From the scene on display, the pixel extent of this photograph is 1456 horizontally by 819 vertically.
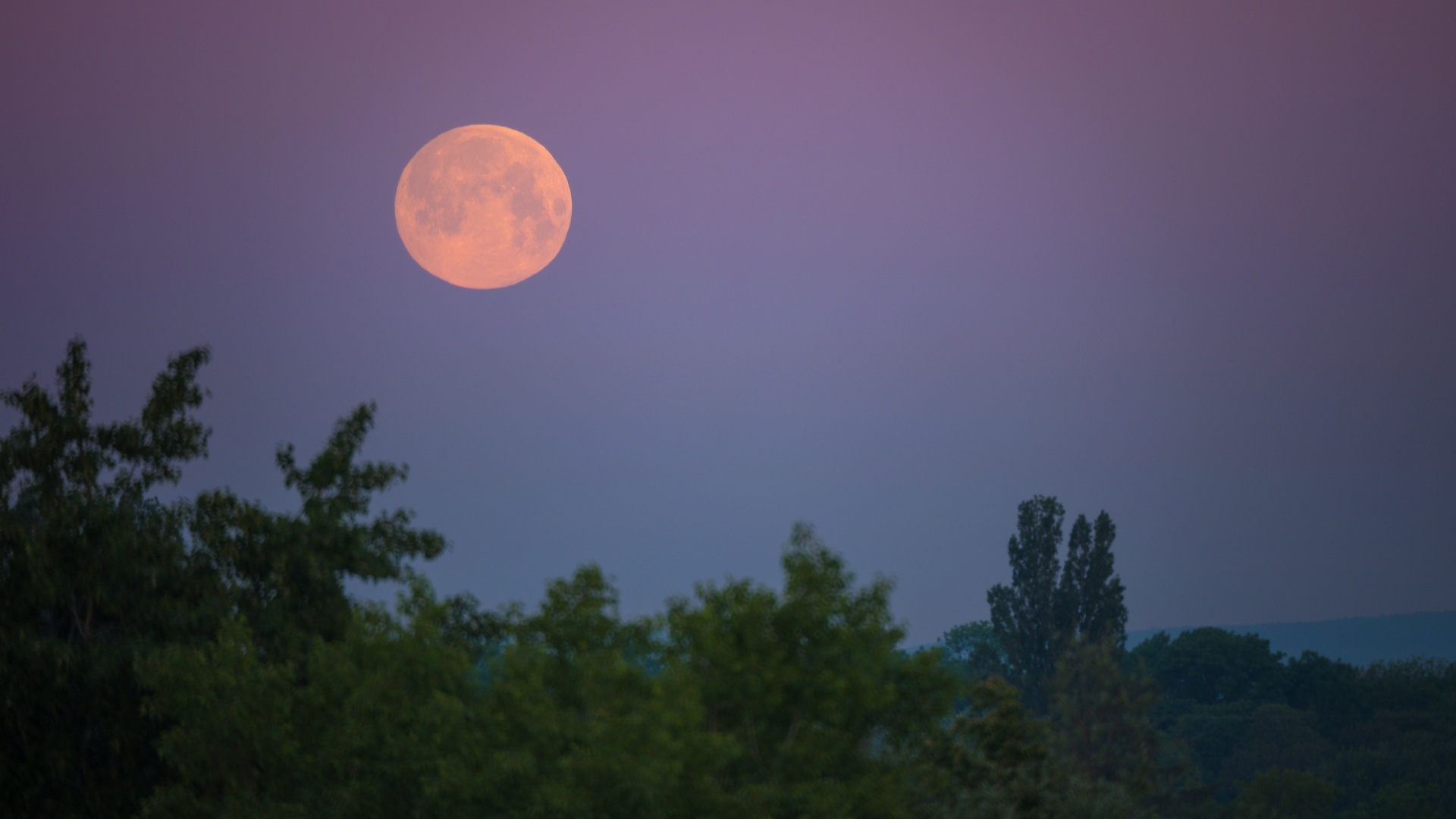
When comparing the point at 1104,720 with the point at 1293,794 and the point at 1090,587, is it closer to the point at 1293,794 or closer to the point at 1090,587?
the point at 1090,587

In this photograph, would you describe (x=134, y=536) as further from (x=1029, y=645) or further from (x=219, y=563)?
(x=1029, y=645)

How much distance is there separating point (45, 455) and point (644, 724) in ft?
60.0

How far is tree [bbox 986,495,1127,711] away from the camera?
213ft

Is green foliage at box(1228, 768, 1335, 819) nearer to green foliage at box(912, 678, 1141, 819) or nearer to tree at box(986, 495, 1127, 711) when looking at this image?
tree at box(986, 495, 1127, 711)

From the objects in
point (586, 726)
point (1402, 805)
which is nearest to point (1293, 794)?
point (1402, 805)

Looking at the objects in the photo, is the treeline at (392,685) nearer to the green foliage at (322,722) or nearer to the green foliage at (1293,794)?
the green foliage at (322,722)

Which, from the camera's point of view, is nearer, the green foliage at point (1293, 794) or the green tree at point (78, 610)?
the green tree at point (78, 610)

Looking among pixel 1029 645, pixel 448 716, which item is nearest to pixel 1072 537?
pixel 1029 645

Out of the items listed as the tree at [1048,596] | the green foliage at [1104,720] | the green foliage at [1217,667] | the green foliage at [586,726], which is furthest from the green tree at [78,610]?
the green foliage at [1217,667]

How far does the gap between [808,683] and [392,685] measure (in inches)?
314

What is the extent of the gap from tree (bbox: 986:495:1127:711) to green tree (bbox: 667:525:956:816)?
4544cm

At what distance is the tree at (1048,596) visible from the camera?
Result: 213 feet

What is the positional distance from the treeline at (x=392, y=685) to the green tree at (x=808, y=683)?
49 mm

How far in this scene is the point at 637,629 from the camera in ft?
72.5
